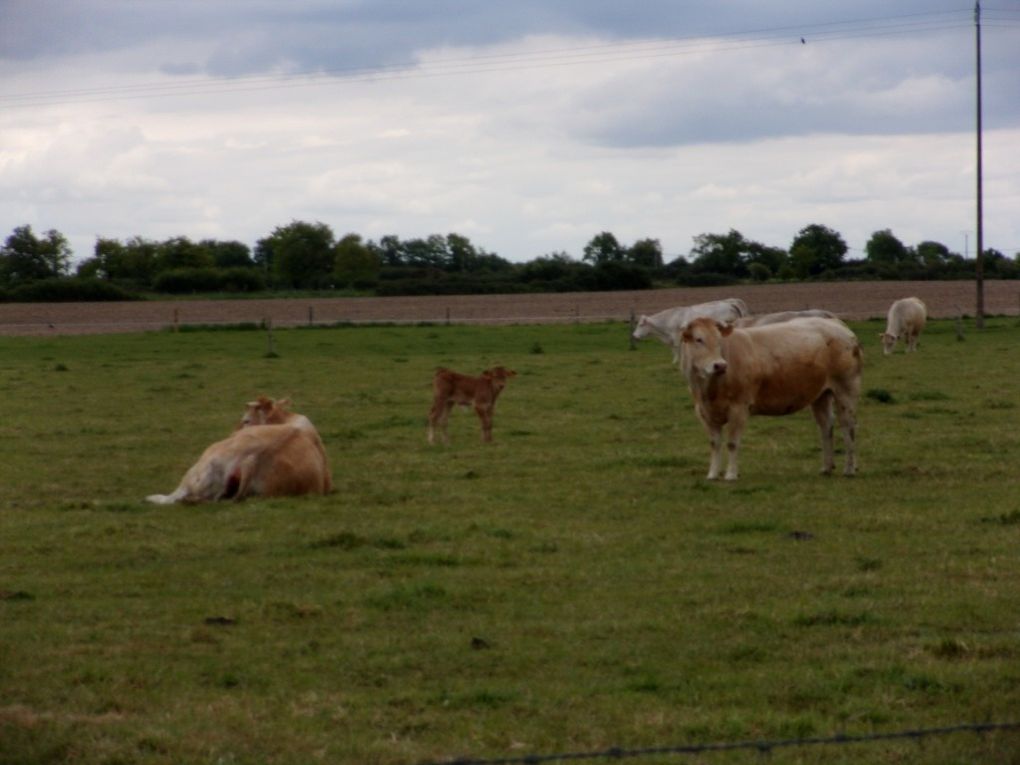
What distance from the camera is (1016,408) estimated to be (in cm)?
2169

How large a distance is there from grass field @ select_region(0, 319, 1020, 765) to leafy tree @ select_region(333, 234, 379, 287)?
8446cm

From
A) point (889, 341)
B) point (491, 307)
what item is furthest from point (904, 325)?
point (491, 307)

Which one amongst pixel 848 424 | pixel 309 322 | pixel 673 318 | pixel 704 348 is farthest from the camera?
pixel 309 322

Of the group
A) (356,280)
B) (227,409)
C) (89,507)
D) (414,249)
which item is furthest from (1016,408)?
(414,249)

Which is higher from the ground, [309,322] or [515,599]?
[309,322]

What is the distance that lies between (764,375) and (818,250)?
100512 mm

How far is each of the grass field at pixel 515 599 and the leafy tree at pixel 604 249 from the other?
355ft

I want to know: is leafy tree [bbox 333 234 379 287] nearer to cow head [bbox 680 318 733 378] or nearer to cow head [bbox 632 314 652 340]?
cow head [bbox 632 314 652 340]

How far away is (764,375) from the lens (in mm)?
15375

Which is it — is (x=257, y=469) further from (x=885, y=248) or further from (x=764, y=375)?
(x=885, y=248)

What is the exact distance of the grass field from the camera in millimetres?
6668

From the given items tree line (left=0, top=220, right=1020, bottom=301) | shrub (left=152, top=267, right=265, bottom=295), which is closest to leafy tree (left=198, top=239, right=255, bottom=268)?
tree line (left=0, top=220, right=1020, bottom=301)

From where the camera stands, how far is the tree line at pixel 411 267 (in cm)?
8869

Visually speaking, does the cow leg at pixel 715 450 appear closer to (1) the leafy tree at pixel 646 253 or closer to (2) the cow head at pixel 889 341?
(2) the cow head at pixel 889 341
